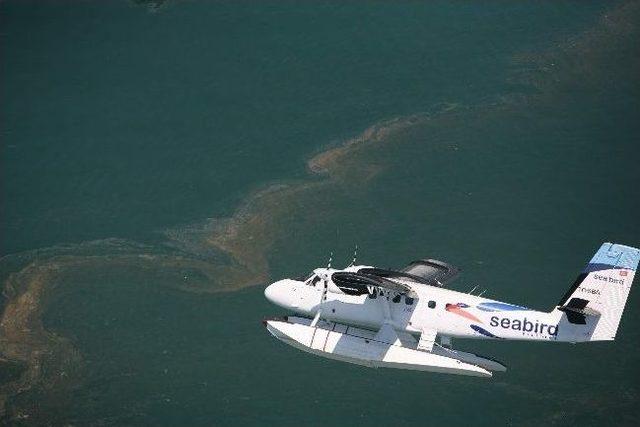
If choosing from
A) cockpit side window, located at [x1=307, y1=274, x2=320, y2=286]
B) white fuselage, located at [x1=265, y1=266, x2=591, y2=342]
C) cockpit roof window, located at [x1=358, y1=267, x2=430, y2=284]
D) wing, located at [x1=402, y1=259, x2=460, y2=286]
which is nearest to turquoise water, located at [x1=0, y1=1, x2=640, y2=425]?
A: white fuselage, located at [x1=265, y1=266, x2=591, y2=342]

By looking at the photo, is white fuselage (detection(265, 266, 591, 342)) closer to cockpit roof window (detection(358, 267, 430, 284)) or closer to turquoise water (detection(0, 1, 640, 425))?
cockpit roof window (detection(358, 267, 430, 284))

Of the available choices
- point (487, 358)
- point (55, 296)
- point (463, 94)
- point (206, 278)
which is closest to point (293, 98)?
point (463, 94)

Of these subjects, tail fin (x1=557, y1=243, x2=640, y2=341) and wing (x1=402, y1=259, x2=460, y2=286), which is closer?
tail fin (x1=557, y1=243, x2=640, y2=341)

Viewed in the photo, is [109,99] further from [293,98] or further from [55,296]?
[55,296]

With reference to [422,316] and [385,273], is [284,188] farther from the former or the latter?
[422,316]

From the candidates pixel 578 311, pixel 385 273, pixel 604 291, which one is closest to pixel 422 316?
pixel 385 273

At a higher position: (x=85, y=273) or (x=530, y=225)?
(x=530, y=225)
